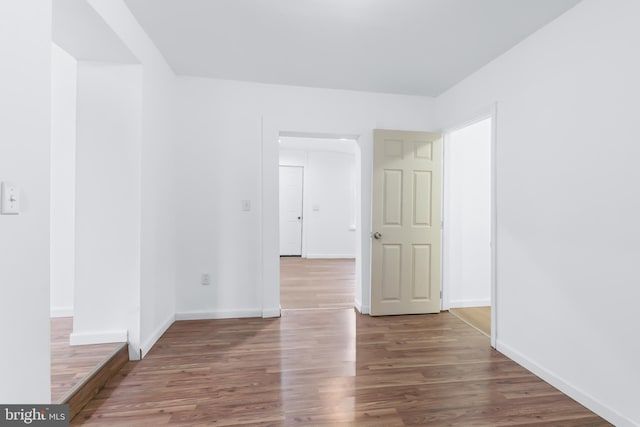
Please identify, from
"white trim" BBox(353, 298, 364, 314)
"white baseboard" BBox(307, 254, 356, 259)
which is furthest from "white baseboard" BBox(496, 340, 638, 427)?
"white baseboard" BBox(307, 254, 356, 259)

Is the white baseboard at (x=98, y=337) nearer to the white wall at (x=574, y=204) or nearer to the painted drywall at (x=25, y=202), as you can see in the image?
the painted drywall at (x=25, y=202)


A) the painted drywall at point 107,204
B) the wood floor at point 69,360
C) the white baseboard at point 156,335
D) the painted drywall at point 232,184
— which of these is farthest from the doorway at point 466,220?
the wood floor at point 69,360

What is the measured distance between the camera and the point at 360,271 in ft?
11.4

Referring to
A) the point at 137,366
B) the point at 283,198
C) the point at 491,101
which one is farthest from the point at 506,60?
the point at 283,198

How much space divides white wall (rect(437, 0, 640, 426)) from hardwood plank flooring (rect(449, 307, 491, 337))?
0.49 m

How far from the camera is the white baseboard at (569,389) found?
5.44ft

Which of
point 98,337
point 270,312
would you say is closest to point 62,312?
point 98,337

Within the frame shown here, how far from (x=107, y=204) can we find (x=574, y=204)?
3356mm

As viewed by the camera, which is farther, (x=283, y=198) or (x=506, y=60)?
(x=283, y=198)

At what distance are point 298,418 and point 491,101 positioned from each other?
3.00 m

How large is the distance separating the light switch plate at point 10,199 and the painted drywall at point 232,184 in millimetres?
1964

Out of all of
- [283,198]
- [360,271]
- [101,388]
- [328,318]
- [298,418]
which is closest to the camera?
[298,418]

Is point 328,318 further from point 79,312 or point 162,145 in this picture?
point 162,145

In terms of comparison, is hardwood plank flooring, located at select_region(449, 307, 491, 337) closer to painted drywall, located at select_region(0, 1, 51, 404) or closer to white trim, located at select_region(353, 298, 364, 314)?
white trim, located at select_region(353, 298, 364, 314)
